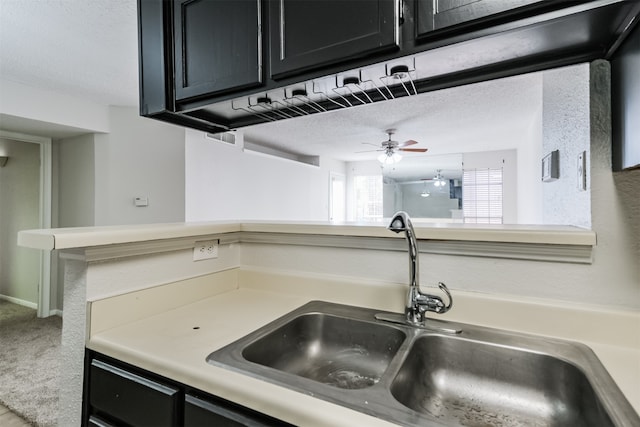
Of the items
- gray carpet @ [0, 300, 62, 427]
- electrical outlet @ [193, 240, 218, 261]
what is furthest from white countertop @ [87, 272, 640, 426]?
gray carpet @ [0, 300, 62, 427]

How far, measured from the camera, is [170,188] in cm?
365

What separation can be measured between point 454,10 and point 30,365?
3562mm

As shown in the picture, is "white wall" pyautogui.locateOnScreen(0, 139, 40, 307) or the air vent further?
the air vent

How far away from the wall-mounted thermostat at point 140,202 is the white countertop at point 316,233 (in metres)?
2.73

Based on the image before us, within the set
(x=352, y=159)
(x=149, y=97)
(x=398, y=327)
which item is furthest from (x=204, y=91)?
(x=352, y=159)

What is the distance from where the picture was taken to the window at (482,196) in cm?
596

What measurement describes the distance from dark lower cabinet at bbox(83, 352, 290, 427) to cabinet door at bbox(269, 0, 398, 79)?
87cm

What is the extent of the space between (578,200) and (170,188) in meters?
3.68

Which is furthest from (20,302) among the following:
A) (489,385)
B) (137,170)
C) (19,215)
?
(489,385)

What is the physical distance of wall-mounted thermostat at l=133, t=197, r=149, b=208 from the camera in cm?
354

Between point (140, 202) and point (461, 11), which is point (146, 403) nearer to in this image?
point (461, 11)

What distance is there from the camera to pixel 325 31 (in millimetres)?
872

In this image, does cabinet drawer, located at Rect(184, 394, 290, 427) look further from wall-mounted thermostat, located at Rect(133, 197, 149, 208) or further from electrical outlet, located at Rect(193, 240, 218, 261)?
wall-mounted thermostat, located at Rect(133, 197, 149, 208)

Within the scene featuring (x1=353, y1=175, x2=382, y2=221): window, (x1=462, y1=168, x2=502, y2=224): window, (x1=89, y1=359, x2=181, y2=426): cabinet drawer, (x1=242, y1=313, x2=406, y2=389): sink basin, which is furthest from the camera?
(x1=353, y1=175, x2=382, y2=221): window
